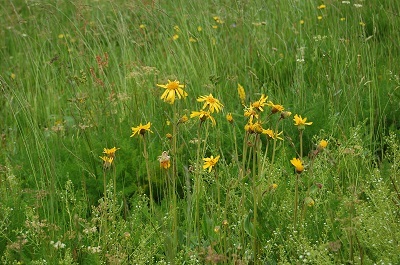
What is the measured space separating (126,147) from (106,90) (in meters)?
0.83

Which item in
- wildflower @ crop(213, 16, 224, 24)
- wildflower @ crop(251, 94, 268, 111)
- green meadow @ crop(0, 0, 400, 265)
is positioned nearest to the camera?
green meadow @ crop(0, 0, 400, 265)

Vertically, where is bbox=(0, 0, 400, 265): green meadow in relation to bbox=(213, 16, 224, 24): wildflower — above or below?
below

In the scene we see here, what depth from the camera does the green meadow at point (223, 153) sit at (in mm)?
1922

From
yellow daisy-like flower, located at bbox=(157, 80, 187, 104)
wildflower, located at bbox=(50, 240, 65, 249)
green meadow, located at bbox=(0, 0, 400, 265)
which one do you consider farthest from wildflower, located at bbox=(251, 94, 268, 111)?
wildflower, located at bbox=(50, 240, 65, 249)

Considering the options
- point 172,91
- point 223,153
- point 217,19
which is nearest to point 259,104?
point 172,91

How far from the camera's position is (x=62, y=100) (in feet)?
12.5

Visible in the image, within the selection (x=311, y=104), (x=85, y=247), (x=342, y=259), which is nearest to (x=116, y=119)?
(x=311, y=104)

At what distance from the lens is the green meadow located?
1.92 m

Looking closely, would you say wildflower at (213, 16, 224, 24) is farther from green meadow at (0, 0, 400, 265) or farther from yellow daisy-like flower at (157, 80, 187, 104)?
yellow daisy-like flower at (157, 80, 187, 104)

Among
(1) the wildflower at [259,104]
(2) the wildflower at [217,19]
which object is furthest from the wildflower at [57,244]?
(2) the wildflower at [217,19]

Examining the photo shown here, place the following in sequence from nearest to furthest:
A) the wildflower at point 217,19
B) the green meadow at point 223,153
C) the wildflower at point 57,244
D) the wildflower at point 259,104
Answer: the wildflower at point 57,244 < the green meadow at point 223,153 < the wildflower at point 259,104 < the wildflower at point 217,19

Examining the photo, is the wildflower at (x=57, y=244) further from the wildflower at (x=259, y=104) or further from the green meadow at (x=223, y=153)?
the wildflower at (x=259, y=104)

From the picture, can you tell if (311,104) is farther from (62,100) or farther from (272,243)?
(62,100)

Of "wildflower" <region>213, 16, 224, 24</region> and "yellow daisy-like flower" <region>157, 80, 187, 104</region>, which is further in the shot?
"wildflower" <region>213, 16, 224, 24</region>
